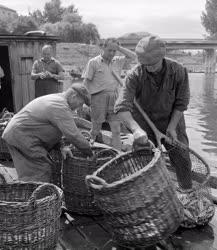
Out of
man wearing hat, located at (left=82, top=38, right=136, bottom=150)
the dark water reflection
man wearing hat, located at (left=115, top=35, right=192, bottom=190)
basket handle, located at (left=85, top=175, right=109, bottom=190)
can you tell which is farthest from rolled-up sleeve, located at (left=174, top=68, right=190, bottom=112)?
the dark water reflection

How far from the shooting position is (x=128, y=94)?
436cm

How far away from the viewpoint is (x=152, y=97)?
14.5 ft

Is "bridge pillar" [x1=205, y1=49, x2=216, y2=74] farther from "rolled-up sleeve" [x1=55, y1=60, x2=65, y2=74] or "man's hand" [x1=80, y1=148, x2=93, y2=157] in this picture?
"man's hand" [x1=80, y1=148, x2=93, y2=157]

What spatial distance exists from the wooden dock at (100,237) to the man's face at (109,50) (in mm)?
3089

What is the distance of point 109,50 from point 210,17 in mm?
113580

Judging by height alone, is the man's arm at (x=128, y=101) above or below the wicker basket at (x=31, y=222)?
above

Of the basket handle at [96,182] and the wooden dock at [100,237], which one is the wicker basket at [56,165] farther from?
the basket handle at [96,182]

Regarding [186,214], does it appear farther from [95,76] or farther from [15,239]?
[95,76]

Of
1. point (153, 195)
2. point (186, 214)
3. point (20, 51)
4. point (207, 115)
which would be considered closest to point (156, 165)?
point (153, 195)

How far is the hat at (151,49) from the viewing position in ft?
13.4

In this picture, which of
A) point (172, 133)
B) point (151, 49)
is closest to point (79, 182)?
point (172, 133)

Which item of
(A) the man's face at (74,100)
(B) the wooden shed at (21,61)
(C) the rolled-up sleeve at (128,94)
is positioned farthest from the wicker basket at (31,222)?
(B) the wooden shed at (21,61)

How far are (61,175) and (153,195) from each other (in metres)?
1.67

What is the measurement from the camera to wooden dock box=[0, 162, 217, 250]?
4027mm
